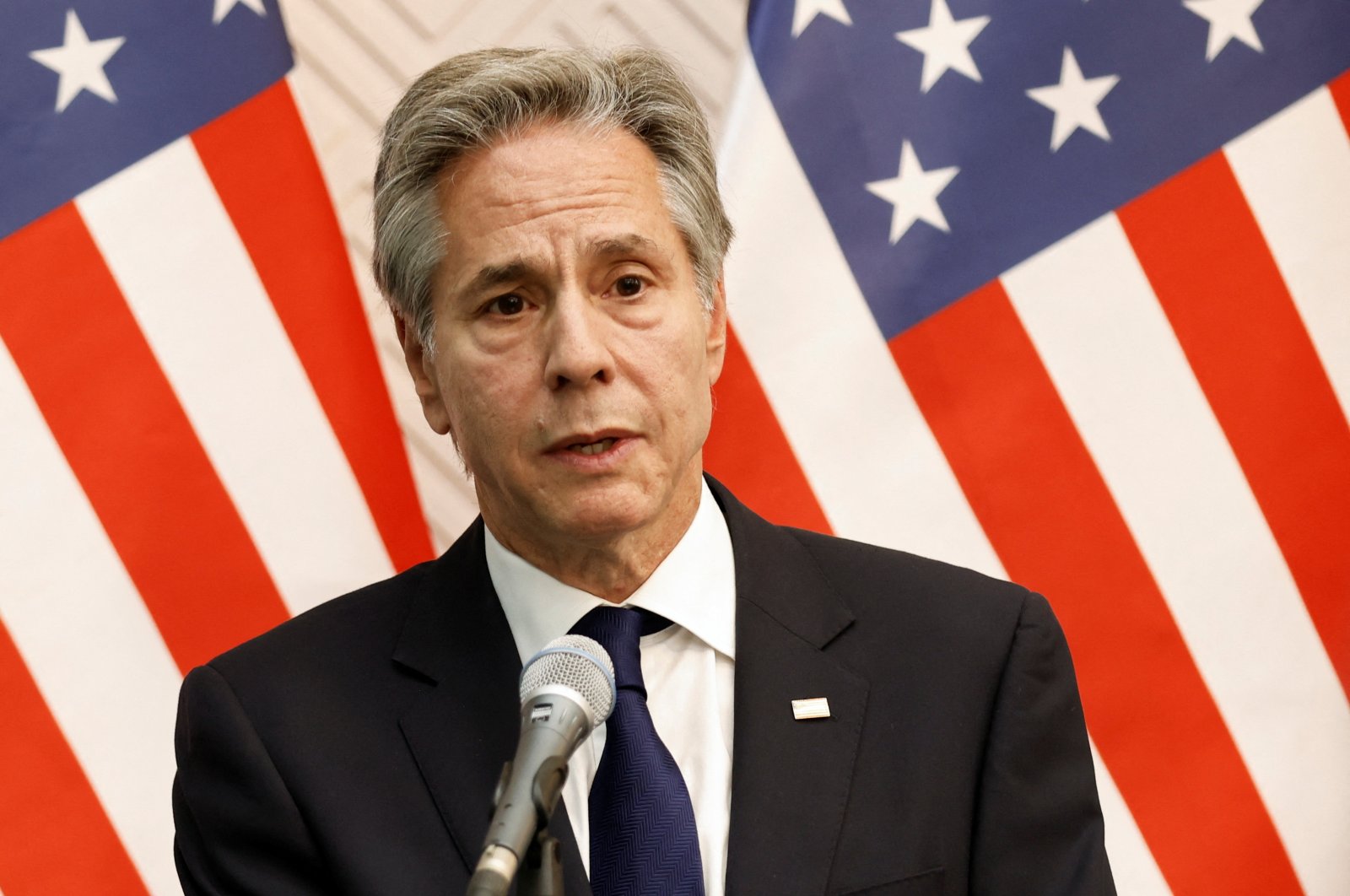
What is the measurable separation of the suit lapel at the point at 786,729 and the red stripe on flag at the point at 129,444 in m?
1.02

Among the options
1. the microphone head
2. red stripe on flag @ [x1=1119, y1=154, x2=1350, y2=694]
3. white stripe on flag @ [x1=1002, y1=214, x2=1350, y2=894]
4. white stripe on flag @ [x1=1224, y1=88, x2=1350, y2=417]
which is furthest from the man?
white stripe on flag @ [x1=1224, y1=88, x2=1350, y2=417]

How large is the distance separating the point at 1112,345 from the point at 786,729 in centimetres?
116

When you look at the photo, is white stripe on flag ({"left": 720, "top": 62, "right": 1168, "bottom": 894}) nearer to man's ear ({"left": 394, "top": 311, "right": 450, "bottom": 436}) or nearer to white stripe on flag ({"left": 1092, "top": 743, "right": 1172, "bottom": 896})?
white stripe on flag ({"left": 1092, "top": 743, "right": 1172, "bottom": 896})

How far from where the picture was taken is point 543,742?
1.07 meters

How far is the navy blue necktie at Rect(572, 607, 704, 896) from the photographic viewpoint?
159 cm

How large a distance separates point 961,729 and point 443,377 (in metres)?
0.83

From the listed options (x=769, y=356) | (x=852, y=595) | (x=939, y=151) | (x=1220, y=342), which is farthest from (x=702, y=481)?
(x=1220, y=342)

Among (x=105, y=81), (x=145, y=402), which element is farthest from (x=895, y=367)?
(x=105, y=81)

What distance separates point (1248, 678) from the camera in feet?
8.20

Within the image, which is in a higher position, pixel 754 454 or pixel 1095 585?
pixel 754 454

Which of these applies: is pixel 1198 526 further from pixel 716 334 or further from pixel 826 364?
pixel 716 334

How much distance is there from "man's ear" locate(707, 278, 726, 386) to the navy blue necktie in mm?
524

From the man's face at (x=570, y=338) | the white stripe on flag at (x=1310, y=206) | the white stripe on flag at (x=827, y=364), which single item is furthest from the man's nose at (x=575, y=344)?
the white stripe on flag at (x=1310, y=206)

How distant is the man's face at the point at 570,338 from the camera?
173 cm
